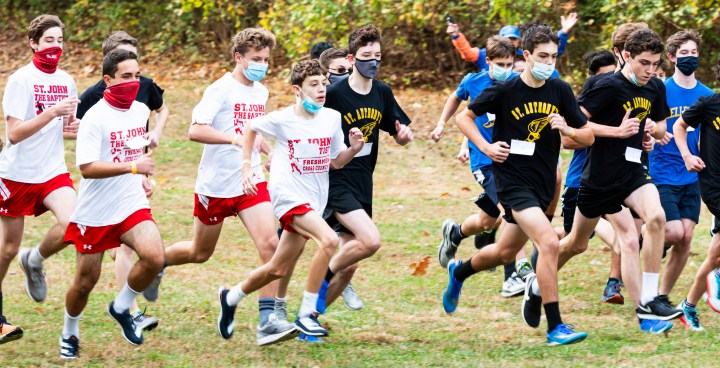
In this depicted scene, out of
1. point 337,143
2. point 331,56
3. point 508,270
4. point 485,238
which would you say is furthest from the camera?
point 485,238

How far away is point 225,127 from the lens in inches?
313

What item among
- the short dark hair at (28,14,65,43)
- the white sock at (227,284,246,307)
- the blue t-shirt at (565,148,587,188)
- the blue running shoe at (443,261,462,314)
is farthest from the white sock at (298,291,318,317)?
the short dark hair at (28,14,65,43)

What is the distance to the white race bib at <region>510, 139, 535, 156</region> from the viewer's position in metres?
7.56

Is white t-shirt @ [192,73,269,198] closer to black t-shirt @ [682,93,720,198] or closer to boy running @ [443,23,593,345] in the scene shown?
boy running @ [443,23,593,345]

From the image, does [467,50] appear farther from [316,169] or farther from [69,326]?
[69,326]

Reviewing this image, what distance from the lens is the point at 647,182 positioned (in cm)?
794

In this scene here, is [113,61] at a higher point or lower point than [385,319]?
higher

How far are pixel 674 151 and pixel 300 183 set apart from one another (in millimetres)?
3276

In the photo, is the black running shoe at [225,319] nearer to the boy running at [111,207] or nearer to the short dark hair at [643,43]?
the boy running at [111,207]

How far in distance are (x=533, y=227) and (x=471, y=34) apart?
34.1ft

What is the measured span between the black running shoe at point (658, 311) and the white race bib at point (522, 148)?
1.36m

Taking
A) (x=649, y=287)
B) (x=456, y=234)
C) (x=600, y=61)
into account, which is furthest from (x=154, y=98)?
(x=649, y=287)

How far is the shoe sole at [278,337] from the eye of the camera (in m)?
7.16

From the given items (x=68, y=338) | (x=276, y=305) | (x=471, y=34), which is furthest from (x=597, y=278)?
(x=471, y=34)
